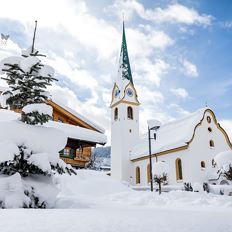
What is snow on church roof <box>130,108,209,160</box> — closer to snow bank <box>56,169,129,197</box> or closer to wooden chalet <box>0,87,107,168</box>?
snow bank <box>56,169,129,197</box>

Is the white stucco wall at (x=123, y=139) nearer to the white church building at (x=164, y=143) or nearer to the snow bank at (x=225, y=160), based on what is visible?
the white church building at (x=164, y=143)

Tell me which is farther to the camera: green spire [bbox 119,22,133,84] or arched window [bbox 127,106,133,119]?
green spire [bbox 119,22,133,84]

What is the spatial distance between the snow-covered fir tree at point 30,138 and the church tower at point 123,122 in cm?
2959

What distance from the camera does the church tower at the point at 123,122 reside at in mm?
36500

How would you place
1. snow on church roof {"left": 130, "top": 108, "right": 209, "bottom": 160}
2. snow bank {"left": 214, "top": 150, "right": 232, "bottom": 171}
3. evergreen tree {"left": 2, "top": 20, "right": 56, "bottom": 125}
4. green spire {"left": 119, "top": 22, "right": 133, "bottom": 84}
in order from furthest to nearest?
green spire {"left": 119, "top": 22, "right": 133, "bottom": 84} → snow on church roof {"left": 130, "top": 108, "right": 209, "bottom": 160} → snow bank {"left": 214, "top": 150, "right": 232, "bottom": 171} → evergreen tree {"left": 2, "top": 20, "right": 56, "bottom": 125}

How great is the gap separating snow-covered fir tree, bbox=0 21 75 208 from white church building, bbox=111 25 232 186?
22.9 metres

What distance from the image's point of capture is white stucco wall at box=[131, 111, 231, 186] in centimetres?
2742

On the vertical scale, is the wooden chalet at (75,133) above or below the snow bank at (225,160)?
above

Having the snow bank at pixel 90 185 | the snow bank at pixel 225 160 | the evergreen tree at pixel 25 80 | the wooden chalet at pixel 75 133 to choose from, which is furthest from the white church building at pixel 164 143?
the evergreen tree at pixel 25 80

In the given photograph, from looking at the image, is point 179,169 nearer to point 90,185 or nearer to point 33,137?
point 90,185

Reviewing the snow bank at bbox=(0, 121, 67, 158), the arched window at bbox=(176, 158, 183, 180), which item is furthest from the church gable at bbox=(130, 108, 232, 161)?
the snow bank at bbox=(0, 121, 67, 158)

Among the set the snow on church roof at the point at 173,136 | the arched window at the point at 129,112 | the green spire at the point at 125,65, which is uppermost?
the green spire at the point at 125,65

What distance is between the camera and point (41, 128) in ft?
22.3

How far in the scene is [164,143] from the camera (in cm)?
3167
